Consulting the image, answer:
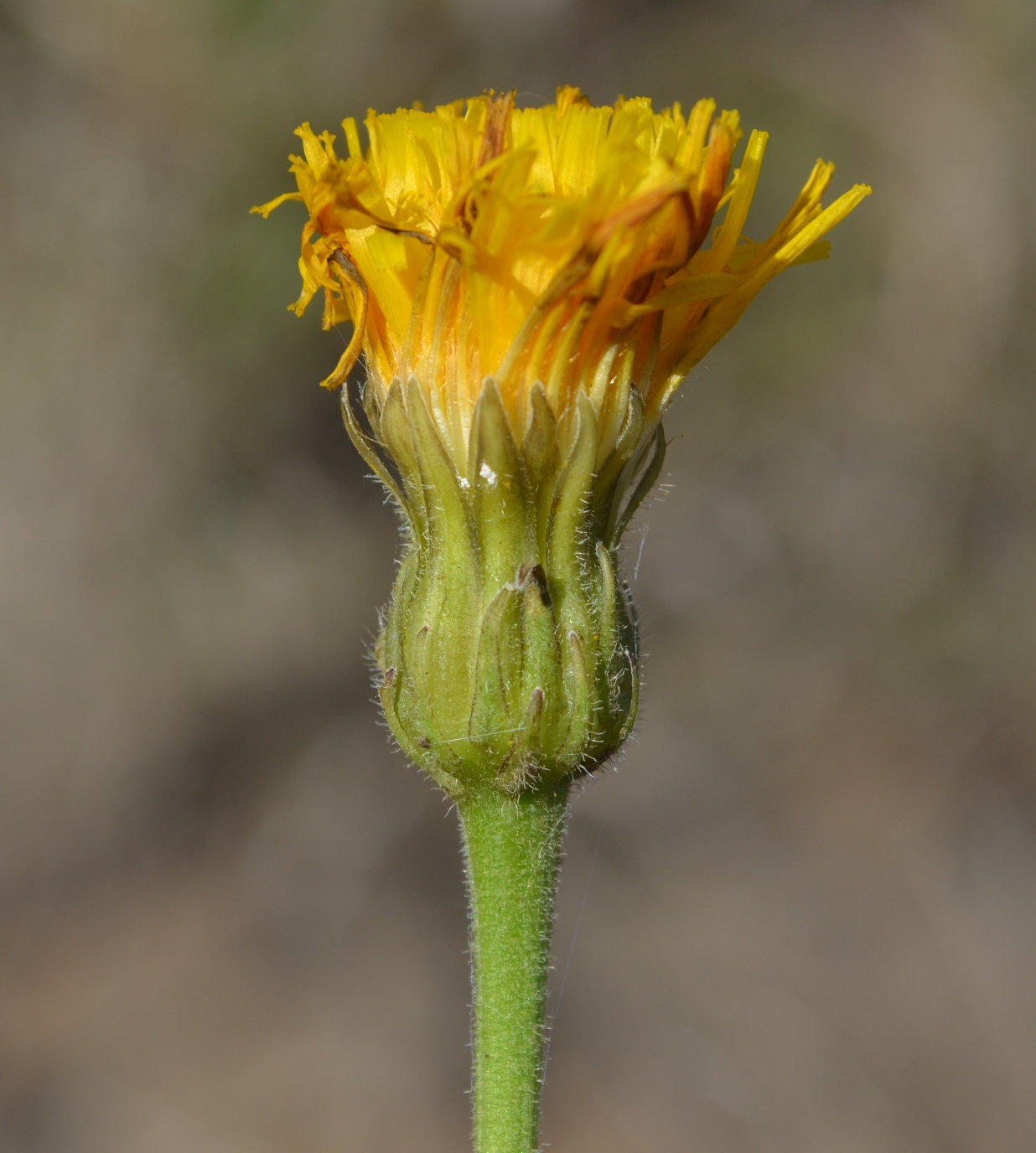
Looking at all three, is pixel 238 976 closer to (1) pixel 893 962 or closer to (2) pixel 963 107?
(1) pixel 893 962

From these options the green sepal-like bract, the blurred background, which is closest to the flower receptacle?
the green sepal-like bract

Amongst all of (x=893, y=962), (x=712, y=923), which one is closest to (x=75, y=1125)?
(x=712, y=923)

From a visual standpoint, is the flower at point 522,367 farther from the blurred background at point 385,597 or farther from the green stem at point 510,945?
the blurred background at point 385,597

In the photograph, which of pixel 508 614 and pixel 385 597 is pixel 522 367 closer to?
pixel 508 614

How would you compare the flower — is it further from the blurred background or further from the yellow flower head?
the blurred background

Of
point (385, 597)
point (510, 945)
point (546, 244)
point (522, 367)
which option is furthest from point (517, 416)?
point (385, 597)
